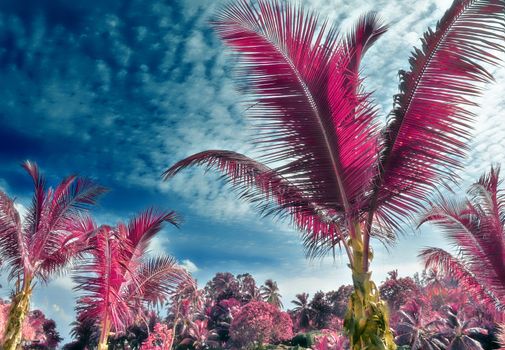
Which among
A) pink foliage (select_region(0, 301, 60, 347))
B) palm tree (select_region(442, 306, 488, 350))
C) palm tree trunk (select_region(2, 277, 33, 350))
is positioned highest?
pink foliage (select_region(0, 301, 60, 347))

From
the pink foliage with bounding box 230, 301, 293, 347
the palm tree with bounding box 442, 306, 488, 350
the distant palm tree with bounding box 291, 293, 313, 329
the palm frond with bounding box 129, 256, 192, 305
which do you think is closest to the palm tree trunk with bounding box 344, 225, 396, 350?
the palm frond with bounding box 129, 256, 192, 305

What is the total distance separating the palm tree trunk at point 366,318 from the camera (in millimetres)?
3971

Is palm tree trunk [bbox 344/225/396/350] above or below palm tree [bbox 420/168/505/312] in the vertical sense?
below

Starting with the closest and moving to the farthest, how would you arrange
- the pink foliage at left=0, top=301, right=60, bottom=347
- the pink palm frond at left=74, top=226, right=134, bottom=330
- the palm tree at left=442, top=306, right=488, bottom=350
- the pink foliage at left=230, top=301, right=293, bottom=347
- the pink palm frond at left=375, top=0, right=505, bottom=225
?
the pink palm frond at left=375, top=0, right=505, bottom=225, the pink palm frond at left=74, top=226, right=134, bottom=330, the palm tree at left=442, top=306, right=488, bottom=350, the pink foliage at left=0, top=301, right=60, bottom=347, the pink foliage at left=230, top=301, right=293, bottom=347

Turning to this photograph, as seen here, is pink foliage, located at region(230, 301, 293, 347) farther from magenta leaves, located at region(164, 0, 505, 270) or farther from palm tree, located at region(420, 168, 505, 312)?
magenta leaves, located at region(164, 0, 505, 270)

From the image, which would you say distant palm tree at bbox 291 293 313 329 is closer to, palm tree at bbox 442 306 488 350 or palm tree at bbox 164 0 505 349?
palm tree at bbox 442 306 488 350

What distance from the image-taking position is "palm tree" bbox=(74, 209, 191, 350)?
339 inches

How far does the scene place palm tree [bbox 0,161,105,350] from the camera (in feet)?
31.2

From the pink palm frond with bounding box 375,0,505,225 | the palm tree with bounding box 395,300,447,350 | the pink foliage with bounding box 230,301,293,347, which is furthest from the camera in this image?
the pink foliage with bounding box 230,301,293,347

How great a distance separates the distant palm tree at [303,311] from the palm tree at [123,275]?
40708 millimetres

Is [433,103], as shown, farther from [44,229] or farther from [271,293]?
[271,293]

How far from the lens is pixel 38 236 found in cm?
957

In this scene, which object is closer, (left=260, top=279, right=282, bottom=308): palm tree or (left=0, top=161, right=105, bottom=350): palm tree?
(left=0, top=161, right=105, bottom=350): palm tree

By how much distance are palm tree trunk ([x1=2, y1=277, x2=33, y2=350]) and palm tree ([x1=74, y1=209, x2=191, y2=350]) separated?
1.49 metres
